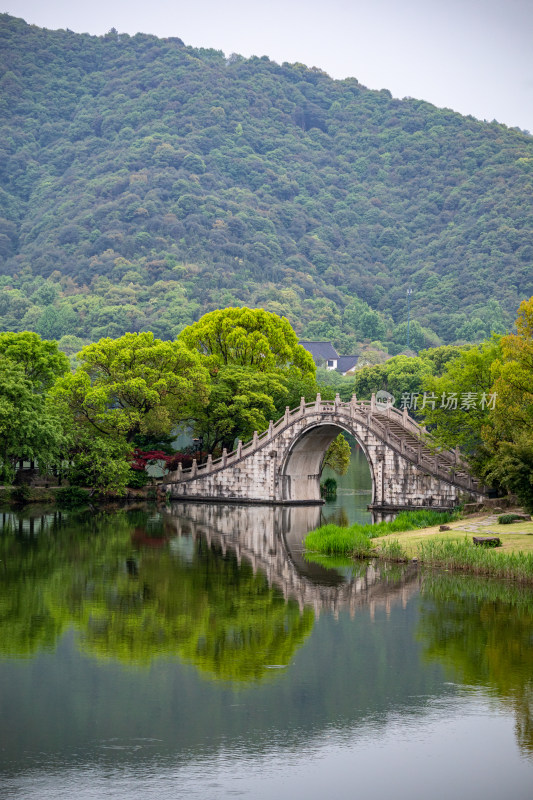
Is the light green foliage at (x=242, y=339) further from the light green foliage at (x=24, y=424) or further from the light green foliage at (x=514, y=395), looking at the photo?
the light green foliage at (x=514, y=395)

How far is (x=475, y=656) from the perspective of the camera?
21.0 metres

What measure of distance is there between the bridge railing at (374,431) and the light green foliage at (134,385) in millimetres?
3156

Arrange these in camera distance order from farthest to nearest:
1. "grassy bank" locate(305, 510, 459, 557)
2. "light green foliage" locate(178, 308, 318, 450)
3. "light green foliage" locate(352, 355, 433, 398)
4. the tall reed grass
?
"light green foliage" locate(352, 355, 433, 398) → "light green foliage" locate(178, 308, 318, 450) → "grassy bank" locate(305, 510, 459, 557) → the tall reed grass

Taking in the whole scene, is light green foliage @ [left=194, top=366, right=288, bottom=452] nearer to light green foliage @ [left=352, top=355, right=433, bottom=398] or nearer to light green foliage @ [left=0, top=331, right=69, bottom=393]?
light green foliage @ [left=0, top=331, right=69, bottom=393]

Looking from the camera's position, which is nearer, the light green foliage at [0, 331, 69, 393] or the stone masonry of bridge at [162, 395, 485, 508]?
the stone masonry of bridge at [162, 395, 485, 508]

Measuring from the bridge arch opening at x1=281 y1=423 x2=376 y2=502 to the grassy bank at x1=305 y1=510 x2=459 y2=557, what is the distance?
536 inches

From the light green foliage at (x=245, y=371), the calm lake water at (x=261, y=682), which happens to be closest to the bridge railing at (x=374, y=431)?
the light green foliage at (x=245, y=371)

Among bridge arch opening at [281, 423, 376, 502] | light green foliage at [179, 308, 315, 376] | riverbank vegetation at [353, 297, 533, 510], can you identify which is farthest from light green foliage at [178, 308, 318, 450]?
riverbank vegetation at [353, 297, 533, 510]

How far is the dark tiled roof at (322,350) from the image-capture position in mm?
131712

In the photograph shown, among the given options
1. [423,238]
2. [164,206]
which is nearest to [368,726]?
[164,206]

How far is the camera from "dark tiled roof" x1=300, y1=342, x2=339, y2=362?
132m

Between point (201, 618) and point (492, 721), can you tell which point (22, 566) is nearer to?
point (201, 618)

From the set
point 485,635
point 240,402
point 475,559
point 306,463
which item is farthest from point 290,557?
point 240,402

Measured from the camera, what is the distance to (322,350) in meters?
133
